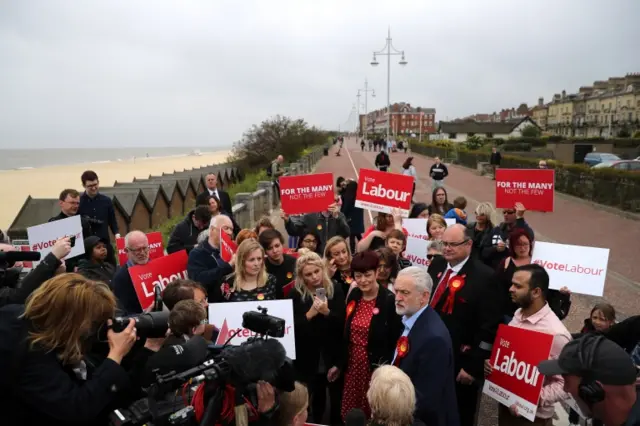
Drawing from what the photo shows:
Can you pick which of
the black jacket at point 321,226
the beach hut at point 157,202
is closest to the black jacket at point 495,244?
Result: the black jacket at point 321,226

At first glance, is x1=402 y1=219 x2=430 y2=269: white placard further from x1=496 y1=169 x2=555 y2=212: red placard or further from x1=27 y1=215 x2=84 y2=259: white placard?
x1=27 y1=215 x2=84 y2=259: white placard

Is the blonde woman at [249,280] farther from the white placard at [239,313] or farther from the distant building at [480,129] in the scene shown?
the distant building at [480,129]

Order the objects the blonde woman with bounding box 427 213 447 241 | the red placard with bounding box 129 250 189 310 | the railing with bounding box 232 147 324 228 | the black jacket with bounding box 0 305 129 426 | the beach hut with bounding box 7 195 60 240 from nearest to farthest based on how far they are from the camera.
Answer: the black jacket with bounding box 0 305 129 426 < the red placard with bounding box 129 250 189 310 < the blonde woman with bounding box 427 213 447 241 < the beach hut with bounding box 7 195 60 240 < the railing with bounding box 232 147 324 228

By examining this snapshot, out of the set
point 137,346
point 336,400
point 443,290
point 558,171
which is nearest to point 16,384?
point 137,346

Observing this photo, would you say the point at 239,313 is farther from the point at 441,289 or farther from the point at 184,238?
the point at 184,238

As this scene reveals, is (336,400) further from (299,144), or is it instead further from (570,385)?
(299,144)

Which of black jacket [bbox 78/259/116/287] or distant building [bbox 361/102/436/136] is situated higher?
distant building [bbox 361/102/436/136]

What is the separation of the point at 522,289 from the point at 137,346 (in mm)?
2802

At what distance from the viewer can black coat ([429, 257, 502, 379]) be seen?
12.7 feet

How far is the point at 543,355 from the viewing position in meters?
3.40

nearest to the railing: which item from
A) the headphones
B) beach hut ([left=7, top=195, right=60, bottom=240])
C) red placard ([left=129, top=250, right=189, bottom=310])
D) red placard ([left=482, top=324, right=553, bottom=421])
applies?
beach hut ([left=7, top=195, right=60, bottom=240])

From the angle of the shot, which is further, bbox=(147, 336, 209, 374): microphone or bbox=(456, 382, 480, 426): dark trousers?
bbox=(456, 382, 480, 426): dark trousers

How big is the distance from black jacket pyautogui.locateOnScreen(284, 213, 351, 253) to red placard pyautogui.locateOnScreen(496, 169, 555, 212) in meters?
2.50

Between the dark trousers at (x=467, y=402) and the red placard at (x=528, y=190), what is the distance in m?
3.87
